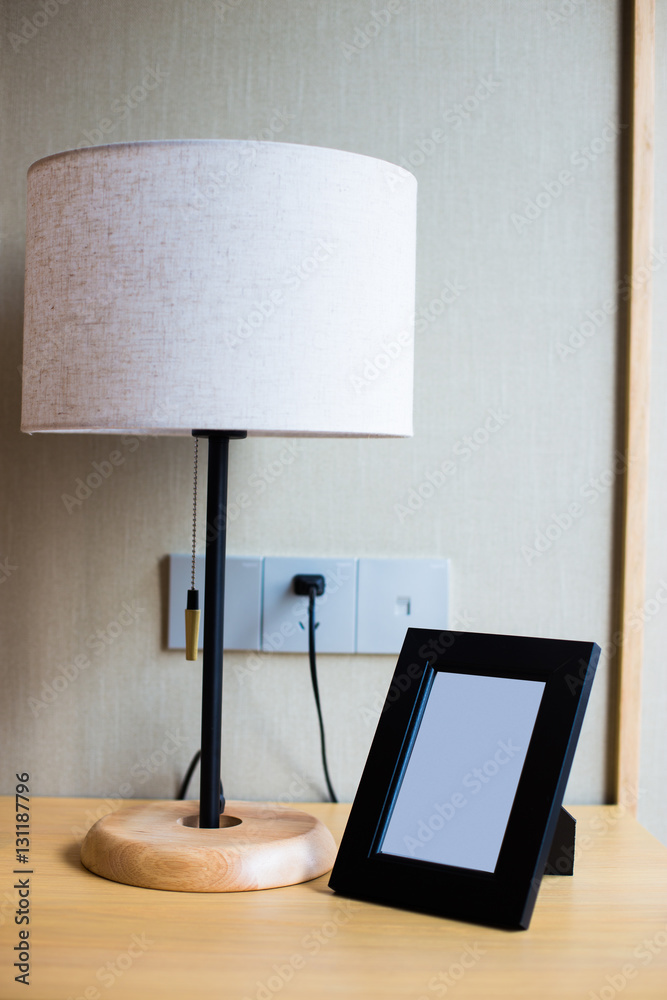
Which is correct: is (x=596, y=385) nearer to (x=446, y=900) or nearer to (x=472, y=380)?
(x=472, y=380)

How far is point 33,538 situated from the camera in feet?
3.68

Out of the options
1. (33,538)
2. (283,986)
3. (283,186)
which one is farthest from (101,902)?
(283,186)

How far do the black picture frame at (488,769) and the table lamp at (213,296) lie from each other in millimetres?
112

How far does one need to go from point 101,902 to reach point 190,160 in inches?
26.2

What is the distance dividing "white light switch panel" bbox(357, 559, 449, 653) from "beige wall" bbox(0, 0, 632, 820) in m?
0.02

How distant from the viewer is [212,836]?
0.87 meters
